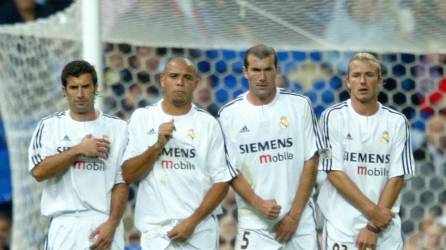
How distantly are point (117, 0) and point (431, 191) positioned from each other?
2.53 m

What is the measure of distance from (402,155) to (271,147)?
2.47 ft

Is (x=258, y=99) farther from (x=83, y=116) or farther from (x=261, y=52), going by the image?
(x=83, y=116)

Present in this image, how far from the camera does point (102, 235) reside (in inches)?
296

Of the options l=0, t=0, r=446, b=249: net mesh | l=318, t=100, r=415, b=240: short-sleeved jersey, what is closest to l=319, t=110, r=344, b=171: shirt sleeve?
l=318, t=100, r=415, b=240: short-sleeved jersey

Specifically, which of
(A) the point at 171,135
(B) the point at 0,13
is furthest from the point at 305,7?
(B) the point at 0,13

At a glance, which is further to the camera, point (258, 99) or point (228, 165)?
point (258, 99)

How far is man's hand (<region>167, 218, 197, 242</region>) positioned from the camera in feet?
24.8

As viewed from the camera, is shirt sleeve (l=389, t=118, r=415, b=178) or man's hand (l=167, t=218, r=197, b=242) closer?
man's hand (l=167, t=218, r=197, b=242)

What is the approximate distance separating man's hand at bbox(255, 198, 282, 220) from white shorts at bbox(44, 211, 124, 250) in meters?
0.86

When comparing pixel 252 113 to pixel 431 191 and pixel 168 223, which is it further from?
pixel 431 191

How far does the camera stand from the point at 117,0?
8.55 meters

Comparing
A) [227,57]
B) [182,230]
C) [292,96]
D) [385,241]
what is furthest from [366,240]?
[227,57]

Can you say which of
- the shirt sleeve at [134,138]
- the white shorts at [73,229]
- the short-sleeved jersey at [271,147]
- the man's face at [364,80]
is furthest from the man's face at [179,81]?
the man's face at [364,80]

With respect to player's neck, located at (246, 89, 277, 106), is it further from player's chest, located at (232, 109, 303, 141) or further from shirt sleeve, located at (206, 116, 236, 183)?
shirt sleeve, located at (206, 116, 236, 183)
